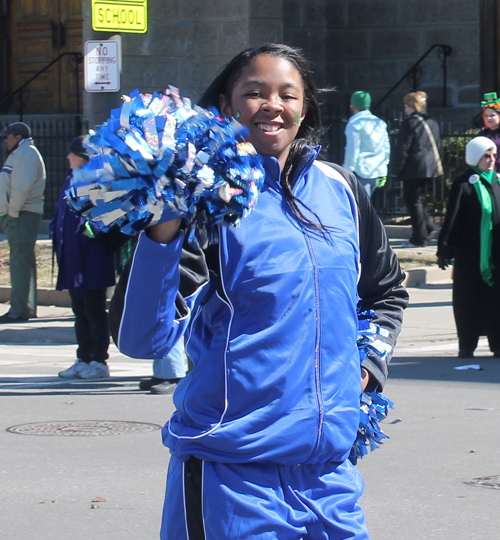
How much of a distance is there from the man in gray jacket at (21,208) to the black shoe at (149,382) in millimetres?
4024

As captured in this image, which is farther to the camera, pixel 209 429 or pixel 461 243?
pixel 461 243

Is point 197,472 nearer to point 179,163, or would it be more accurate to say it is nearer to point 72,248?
point 179,163

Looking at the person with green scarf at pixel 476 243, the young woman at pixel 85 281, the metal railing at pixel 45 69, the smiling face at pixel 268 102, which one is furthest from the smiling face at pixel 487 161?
the metal railing at pixel 45 69

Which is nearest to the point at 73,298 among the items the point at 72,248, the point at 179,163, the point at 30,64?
the point at 72,248

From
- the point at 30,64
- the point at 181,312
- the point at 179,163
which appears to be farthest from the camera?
the point at 30,64

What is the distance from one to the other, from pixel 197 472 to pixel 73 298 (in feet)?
21.9

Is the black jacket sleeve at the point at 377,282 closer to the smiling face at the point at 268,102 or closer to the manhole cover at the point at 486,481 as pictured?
the smiling face at the point at 268,102

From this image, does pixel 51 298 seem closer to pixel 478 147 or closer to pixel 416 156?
pixel 416 156

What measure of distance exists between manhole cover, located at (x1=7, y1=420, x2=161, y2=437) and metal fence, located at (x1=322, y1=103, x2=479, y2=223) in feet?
31.3

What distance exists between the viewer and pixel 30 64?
2103 centimetres

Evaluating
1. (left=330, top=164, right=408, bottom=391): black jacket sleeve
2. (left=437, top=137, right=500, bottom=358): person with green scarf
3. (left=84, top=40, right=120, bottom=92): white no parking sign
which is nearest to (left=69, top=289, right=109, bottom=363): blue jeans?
(left=84, top=40, right=120, bottom=92): white no parking sign

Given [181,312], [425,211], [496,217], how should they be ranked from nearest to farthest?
[181,312]
[496,217]
[425,211]

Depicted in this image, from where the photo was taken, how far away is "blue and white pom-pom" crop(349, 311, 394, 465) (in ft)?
9.02

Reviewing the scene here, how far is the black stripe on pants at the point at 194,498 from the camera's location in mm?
2424
